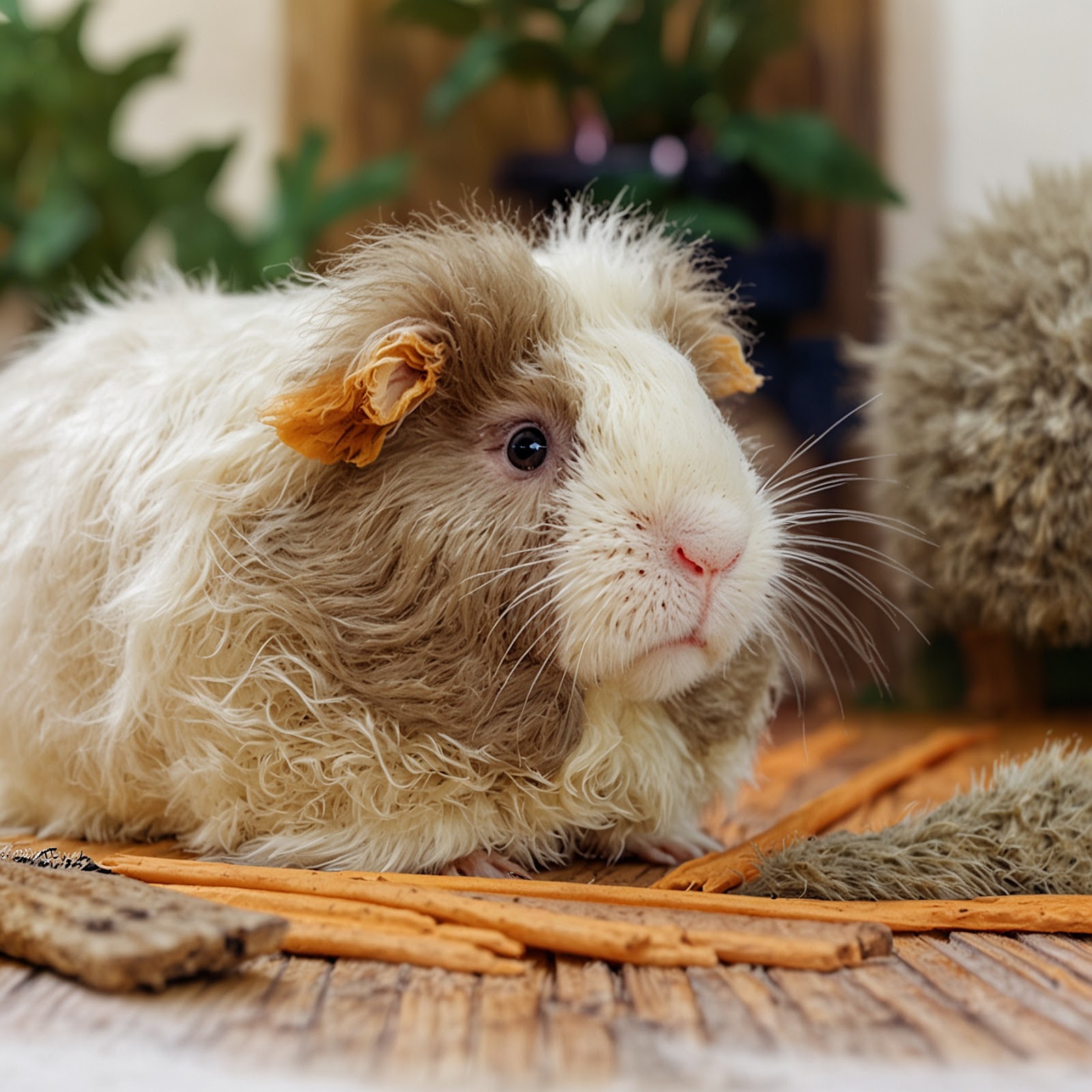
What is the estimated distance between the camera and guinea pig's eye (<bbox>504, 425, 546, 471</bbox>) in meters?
1.09

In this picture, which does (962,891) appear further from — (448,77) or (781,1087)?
(448,77)

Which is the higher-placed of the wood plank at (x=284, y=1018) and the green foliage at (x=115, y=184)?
the green foliage at (x=115, y=184)

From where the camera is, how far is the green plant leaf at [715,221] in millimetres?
2197

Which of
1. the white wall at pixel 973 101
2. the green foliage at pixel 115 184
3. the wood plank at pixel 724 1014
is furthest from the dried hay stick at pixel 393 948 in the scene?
the green foliage at pixel 115 184

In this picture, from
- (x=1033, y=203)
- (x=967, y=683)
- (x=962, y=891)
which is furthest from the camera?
(x=967, y=683)

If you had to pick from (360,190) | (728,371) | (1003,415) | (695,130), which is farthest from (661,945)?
(695,130)

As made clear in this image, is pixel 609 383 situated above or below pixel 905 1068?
above

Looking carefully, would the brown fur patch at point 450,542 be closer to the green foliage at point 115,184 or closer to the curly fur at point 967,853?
the curly fur at point 967,853

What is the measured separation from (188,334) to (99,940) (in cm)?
71

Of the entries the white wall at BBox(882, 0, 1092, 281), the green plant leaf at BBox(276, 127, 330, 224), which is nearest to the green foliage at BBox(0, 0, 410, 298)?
the green plant leaf at BBox(276, 127, 330, 224)

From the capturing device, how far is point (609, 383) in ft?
3.58

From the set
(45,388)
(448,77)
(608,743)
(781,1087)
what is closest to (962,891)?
(608,743)

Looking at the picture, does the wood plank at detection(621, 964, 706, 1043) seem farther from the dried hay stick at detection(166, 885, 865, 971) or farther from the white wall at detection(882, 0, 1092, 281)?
the white wall at detection(882, 0, 1092, 281)

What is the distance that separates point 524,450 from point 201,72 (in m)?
2.32
